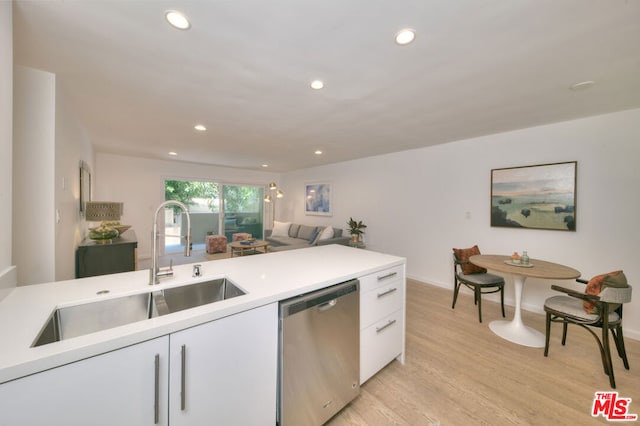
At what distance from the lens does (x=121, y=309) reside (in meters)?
1.19

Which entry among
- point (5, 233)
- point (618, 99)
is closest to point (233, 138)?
point (5, 233)

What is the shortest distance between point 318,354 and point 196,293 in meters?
0.83

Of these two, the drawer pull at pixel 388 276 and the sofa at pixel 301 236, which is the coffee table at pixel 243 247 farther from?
the drawer pull at pixel 388 276

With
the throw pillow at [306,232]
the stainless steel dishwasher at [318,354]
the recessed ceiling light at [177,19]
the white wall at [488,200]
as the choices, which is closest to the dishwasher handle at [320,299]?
the stainless steel dishwasher at [318,354]

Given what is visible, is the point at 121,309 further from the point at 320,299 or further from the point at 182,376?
the point at 320,299

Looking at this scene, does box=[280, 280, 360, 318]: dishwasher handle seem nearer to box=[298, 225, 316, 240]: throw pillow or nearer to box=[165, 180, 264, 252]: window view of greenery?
box=[298, 225, 316, 240]: throw pillow

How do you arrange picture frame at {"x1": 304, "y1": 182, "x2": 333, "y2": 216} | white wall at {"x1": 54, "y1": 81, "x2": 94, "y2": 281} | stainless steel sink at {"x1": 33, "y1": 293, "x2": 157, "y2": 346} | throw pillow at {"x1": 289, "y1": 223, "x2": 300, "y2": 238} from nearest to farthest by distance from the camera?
stainless steel sink at {"x1": 33, "y1": 293, "x2": 157, "y2": 346}, white wall at {"x1": 54, "y1": 81, "x2": 94, "y2": 281}, picture frame at {"x1": 304, "y1": 182, "x2": 333, "y2": 216}, throw pillow at {"x1": 289, "y1": 223, "x2": 300, "y2": 238}

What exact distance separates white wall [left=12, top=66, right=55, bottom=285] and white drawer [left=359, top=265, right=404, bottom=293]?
7.82 ft

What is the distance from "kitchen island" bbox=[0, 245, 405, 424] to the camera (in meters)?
0.70

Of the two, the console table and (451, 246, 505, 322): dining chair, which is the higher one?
the console table

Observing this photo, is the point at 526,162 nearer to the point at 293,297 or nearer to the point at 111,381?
the point at 293,297

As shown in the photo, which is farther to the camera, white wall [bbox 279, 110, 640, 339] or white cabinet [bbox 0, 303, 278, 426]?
white wall [bbox 279, 110, 640, 339]

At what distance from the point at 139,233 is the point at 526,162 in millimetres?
7537

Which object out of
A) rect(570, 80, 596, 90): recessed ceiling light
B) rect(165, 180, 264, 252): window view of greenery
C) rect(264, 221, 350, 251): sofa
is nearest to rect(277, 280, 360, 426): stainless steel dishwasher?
rect(570, 80, 596, 90): recessed ceiling light
